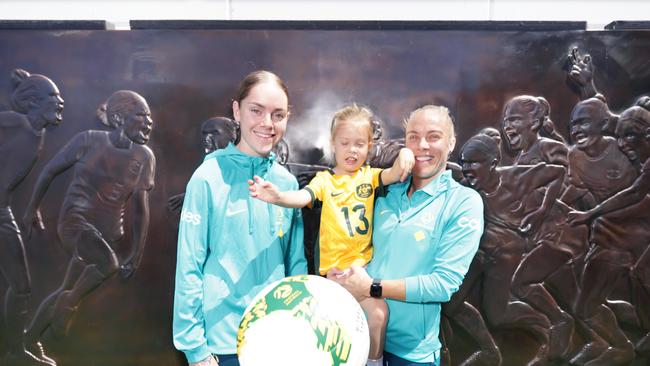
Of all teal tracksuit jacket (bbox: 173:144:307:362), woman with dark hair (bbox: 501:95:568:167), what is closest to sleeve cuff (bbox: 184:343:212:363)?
teal tracksuit jacket (bbox: 173:144:307:362)

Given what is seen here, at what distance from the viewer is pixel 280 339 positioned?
176cm

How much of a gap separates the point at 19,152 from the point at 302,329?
96.4 inches

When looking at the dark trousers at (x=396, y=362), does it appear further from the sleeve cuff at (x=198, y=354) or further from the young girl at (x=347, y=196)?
the sleeve cuff at (x=198, y=354)

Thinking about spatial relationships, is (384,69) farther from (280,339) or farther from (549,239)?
(280,339)

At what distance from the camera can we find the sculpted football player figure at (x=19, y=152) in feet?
9.81

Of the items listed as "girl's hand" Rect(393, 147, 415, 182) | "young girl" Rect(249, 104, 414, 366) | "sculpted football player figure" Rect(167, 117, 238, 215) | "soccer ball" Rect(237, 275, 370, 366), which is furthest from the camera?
"sculpted football player figure" Rect(167, 117, 238, 215)

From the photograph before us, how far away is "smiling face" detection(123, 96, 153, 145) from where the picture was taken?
117 inches

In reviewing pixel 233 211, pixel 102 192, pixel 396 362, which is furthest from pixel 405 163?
pixel 102 192

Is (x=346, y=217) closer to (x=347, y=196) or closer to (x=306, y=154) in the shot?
(x=347, y=196)

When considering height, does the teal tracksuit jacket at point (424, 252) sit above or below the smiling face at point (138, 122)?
below

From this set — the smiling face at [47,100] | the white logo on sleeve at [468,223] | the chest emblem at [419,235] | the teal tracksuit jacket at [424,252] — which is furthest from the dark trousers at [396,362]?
the smiling face at [47,100]

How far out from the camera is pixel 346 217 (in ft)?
7.79

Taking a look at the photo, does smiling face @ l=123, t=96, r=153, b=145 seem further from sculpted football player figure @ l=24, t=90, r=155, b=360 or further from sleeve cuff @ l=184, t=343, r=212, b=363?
sleeve cuff @ l=184, t=343, r=212, b=363

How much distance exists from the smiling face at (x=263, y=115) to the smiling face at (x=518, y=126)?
5.22 ft
